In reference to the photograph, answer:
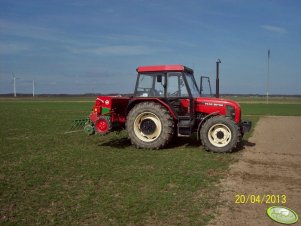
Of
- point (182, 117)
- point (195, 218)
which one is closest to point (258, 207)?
point (195, 218)

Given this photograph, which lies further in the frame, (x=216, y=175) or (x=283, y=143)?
(x=283, y=143)

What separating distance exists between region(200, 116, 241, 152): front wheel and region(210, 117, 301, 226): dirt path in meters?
0.54

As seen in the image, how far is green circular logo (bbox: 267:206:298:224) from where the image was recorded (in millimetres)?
5023

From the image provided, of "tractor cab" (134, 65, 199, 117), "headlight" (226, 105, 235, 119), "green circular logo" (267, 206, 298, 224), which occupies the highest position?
"tractor cab" (134, 65, 199, 117)

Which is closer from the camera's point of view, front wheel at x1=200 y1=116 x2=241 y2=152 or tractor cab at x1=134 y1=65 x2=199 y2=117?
front wheel at x1=200 y1=116 x2=241 y2=152

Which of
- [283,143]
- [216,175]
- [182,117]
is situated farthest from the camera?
[283,143]

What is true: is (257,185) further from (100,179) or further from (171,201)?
(100,179)

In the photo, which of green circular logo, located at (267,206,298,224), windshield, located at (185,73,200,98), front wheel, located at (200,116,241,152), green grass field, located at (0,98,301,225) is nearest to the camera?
green circular logo, located at (267,206,298,224)

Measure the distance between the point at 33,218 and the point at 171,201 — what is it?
2.11 meters

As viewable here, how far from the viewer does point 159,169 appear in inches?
317

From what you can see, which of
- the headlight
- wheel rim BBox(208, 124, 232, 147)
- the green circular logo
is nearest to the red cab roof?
the headlight

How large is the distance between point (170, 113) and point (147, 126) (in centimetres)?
79

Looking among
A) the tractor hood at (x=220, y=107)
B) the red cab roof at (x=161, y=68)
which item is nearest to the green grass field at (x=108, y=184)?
the tractor hood at (x=220, y=107)

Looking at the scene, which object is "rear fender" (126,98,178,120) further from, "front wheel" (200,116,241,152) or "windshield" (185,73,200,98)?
"front wheel" (200,116,241,152)
